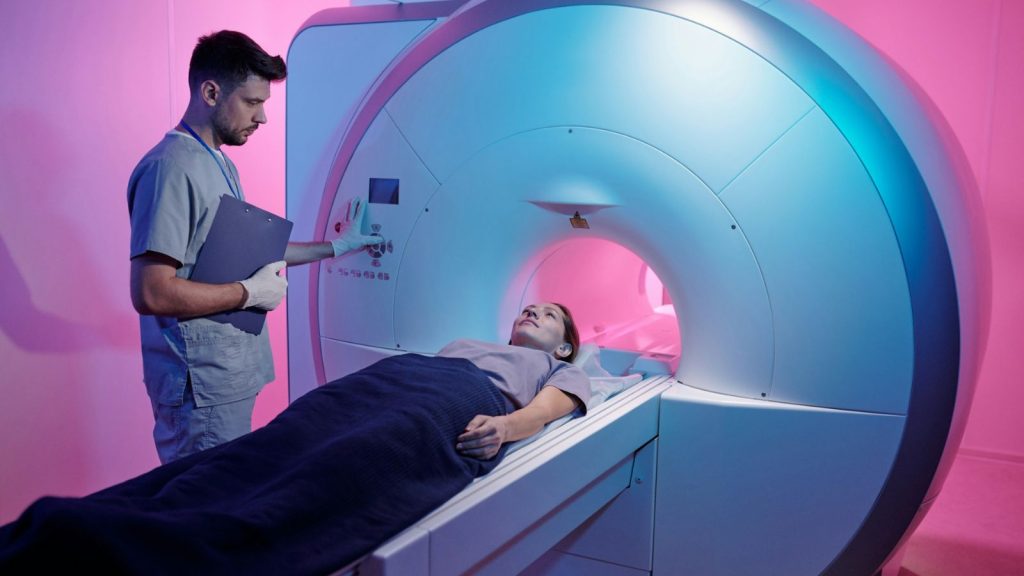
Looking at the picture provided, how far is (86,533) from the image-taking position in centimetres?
83

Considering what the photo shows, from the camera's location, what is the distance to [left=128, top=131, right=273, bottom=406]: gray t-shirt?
1593mm

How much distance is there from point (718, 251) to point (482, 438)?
66 cm

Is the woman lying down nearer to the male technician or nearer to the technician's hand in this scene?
the technician's hand

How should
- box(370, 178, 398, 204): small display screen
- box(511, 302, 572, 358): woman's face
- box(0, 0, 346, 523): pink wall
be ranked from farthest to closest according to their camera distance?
box(0, 0, 346, 523): pink wall
box(370, 178, 398, 204): small display screen
box(511, 302, 572, 358): woman's face

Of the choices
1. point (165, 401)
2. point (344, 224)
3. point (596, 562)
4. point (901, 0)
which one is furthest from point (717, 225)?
point (901, 0)

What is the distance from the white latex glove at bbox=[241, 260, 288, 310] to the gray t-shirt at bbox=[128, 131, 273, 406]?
0.08m

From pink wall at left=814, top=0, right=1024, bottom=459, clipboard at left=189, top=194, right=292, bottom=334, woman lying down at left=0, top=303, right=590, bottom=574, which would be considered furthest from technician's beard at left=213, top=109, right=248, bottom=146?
pink wall at left=814, top=0, right=1024, bottom=459

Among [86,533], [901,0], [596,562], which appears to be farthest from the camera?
[901,0]

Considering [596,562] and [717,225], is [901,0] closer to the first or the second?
[717,225]

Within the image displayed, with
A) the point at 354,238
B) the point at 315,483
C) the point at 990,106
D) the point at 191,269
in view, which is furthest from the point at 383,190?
the point at 990,106

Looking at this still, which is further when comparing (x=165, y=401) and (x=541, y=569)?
(x=541, y=569)

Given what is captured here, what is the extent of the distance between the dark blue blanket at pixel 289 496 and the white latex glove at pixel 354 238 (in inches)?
27.3

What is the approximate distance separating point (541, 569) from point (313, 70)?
143 cm

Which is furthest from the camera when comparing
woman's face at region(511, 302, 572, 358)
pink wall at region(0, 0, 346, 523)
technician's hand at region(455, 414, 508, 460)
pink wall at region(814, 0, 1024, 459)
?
pink wall at region(814, 0, 1024, 459)
